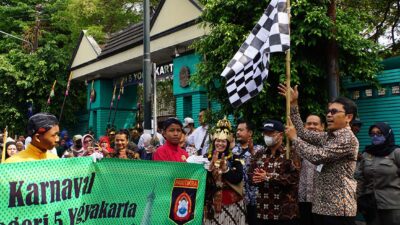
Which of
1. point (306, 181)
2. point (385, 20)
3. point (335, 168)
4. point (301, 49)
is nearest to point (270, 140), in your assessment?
point (335, 168)

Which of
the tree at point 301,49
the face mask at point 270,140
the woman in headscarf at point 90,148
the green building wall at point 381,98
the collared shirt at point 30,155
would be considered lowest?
the woman in headscarf at point 90,148

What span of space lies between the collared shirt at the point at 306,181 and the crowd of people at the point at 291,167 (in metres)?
0.01

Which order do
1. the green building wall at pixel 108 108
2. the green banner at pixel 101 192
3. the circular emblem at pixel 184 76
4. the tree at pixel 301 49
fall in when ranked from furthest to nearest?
the green building wall at pixel 108 108 → the circular emblem at pixel 184 76 → the tree at pixel 301 49 → the green banner at pixel 101 192

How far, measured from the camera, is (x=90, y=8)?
24.0m

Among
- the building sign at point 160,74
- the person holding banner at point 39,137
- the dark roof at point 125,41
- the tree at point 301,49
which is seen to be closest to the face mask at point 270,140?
the person holding banner at point 39,137

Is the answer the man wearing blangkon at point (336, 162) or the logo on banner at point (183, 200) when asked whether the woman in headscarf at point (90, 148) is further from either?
the man wearing blangkon at point (336, 162)

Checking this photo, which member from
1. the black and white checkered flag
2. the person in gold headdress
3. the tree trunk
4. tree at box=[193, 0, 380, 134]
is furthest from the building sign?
the person in gold headdress

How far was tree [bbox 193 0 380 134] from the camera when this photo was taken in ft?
27.3

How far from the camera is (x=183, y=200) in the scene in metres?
4.83

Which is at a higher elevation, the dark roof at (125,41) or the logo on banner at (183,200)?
the dark roof at (125,41)

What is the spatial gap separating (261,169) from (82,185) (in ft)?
6.44

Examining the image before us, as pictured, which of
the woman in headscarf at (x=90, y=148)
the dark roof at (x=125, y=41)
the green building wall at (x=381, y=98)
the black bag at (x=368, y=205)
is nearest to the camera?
the black bag at (x=368, y=205)

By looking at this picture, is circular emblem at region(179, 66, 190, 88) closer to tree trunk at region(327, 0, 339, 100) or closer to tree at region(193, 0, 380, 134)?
tree at region(193, 0, 380, 134)

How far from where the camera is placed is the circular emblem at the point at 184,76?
45.9ft
